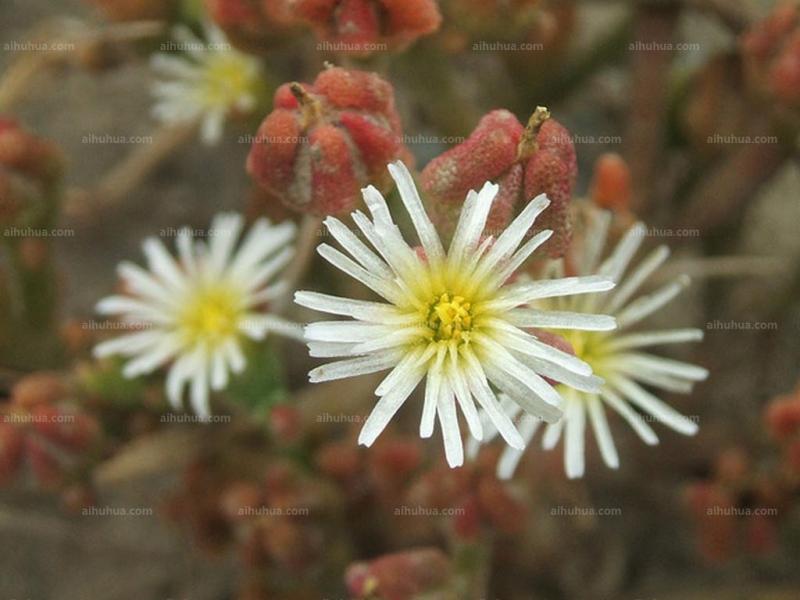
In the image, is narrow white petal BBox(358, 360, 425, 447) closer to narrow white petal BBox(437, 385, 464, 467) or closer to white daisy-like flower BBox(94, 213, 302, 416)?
narrow white petal BBox(437, 385, 464, 467)

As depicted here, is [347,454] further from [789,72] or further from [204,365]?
[789,72]

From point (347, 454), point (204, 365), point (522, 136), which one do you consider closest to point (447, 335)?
point (522, 136)

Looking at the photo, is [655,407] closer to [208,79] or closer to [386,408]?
[386,408]

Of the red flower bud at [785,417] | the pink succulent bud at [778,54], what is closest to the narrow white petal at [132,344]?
the red flower bud at [785,417]

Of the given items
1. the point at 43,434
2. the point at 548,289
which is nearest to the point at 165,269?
the point at 43,434

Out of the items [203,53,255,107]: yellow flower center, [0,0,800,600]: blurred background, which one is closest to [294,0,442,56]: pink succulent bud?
[0,0,800,600]: blurred background
